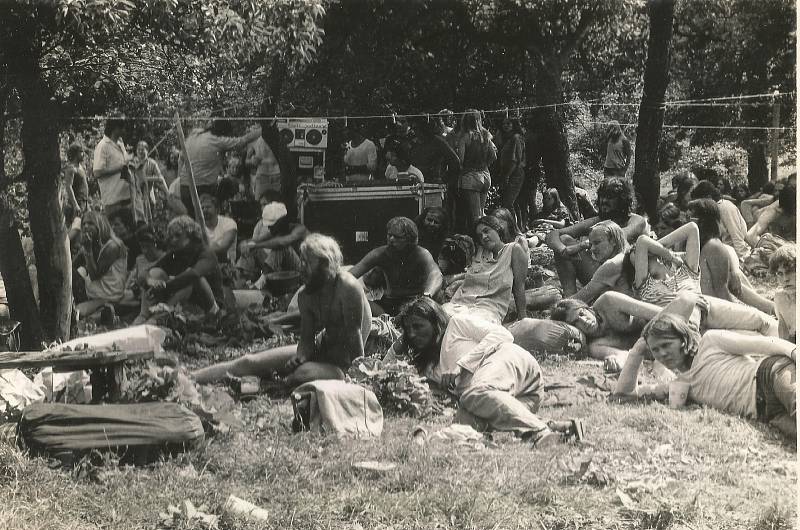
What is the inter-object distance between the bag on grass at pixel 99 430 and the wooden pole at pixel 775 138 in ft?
12.4

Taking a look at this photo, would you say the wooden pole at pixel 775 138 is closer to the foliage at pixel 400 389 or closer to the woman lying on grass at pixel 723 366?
the woman lying on grass at pixel 723 366

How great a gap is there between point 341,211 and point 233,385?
1.29m

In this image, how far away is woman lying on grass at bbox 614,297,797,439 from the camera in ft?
19.2

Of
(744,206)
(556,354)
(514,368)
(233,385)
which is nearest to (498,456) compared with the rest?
(514,368)

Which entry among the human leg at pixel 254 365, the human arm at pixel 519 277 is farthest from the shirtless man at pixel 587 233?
the human leg at pixel 254 365

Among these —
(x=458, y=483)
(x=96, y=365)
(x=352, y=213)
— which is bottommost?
(x=458, y=483)

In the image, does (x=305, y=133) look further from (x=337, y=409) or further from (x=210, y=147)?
(x=337, y=409)

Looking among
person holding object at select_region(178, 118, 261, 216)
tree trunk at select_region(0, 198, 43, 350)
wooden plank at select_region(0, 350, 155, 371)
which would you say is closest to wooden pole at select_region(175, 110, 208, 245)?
person holding object at select_region(178, 118, 261, 216)

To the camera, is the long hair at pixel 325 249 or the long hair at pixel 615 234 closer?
the long hair at pixel 325 249

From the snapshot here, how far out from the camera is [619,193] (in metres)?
6.67

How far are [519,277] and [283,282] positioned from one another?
1.52 meters

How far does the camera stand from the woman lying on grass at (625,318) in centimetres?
640

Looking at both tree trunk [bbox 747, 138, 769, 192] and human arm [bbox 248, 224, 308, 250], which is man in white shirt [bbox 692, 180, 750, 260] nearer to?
tree trunk [bbox 747, 138, 769, 192]

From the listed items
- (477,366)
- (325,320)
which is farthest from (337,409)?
(477,366)
